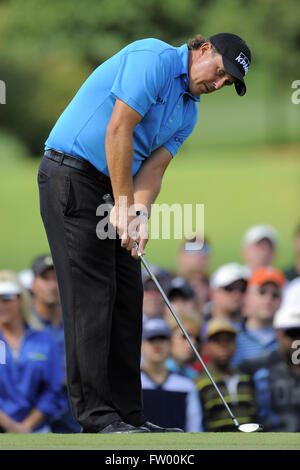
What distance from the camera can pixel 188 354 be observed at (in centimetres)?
557

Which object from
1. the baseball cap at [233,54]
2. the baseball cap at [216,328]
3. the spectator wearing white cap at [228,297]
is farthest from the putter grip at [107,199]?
the spectator wearing white cap at [228,297]

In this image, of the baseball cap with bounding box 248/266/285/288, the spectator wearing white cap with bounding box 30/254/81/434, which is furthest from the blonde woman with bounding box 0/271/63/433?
the baseball cap with bounding box 248/266/285/288

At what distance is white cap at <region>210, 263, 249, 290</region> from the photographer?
623 cm

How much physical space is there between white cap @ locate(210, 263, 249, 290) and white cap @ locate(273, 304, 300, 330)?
572mm

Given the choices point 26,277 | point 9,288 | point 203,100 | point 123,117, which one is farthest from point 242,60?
point 203,100

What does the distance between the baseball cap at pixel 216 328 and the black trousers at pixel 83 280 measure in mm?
2138

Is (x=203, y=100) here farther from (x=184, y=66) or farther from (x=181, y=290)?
(x=184, y=66)

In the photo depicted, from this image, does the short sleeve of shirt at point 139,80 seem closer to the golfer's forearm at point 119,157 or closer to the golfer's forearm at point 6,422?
the golfer's forearm at point 119,157

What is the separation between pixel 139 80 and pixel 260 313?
306 centimetres

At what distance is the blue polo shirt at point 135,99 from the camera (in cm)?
332

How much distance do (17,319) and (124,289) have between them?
1950 millimetres

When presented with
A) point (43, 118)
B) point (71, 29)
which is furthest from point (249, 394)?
point (71, 29)

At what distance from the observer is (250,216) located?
6.99m

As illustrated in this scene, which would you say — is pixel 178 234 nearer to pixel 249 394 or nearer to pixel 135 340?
pixel 249 394
